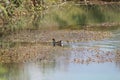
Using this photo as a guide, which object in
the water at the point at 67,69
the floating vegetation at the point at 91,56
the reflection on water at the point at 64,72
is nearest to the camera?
the reflection on water at the point at 64,72

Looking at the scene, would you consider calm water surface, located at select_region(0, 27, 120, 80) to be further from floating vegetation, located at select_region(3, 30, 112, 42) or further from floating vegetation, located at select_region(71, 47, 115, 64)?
floating vegetation, located at select_region(3, 30, 112, 42)

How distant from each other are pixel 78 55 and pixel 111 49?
2.60 m

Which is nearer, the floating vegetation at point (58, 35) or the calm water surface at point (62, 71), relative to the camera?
the calm water surface at point (62, 71)

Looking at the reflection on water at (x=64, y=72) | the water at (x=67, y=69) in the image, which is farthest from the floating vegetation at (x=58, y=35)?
the reflection on water at (x=64, y=72)

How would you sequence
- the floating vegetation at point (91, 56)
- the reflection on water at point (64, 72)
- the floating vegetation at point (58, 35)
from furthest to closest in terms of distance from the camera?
the floating vegetation at point (58, 35), the floating vegetation at point (91, 56), the reflection on water at point (64, 72)

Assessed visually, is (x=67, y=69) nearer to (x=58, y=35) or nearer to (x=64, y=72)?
(x=64, y=72)

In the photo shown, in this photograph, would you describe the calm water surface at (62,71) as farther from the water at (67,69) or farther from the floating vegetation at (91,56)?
the floating vegetation at (91,56)

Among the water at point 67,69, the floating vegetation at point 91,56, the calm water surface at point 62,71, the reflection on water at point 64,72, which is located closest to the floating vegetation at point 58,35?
the floating vegetation at point 91,56

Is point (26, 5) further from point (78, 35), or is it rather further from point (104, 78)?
point (104, 78)

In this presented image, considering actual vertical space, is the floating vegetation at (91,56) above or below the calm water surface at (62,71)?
above

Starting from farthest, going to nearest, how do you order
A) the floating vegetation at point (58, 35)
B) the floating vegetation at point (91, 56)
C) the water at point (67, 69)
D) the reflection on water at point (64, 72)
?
the floating vegetation at point (58, 35), the floating vegetation at point (91, 56), the water at point (67, 69), the reflection on water at point (64, 72)

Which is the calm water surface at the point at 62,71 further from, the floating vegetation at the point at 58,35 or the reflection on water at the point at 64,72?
the floating vegetation at the point at 58,35

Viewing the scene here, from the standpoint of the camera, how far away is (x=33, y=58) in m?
22.6

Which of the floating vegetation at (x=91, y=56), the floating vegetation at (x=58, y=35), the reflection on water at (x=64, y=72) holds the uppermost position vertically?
the floating vegetation at (x=58, y=35)
